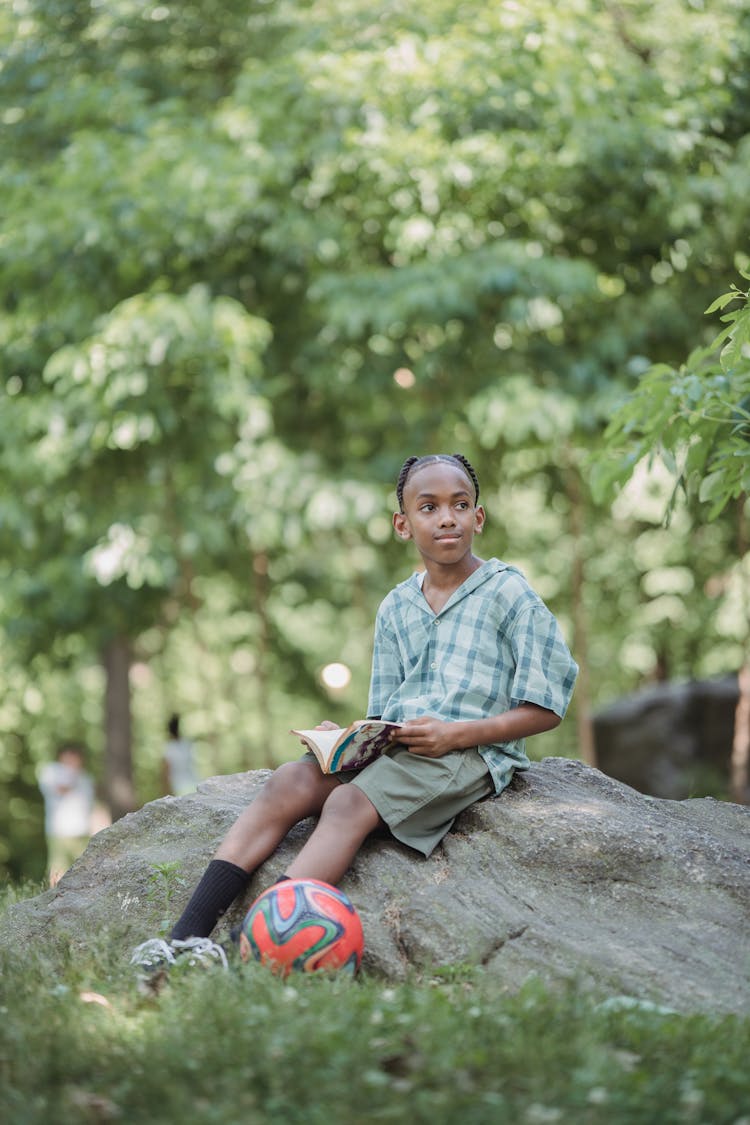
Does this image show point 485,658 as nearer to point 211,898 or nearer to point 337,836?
point 337,836

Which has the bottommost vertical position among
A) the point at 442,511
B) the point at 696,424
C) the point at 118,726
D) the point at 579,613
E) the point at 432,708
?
the point at 118,726

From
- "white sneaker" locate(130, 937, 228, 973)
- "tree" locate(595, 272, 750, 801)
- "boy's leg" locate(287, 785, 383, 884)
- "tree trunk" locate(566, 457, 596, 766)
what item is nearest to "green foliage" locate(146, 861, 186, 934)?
"white sneaker" locate(130, 937, 228, 973)

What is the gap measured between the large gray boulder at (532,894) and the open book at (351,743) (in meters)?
0.33

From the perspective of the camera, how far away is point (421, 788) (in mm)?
4387

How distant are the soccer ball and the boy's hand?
1.95 ft

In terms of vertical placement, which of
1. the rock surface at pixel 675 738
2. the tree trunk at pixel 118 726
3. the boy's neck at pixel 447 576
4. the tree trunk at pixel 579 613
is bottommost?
the rock surface at pixel 675 738

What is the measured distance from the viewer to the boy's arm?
14.2ft

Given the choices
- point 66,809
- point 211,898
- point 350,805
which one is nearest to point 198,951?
point 211,898

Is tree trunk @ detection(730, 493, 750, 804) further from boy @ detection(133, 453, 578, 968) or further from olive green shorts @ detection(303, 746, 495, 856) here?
olive green shorts @ detection(303, 746, 495, 856)

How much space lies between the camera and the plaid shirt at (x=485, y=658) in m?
4.52

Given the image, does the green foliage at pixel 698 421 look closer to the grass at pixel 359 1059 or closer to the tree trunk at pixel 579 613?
the grass at pixel 359 1059

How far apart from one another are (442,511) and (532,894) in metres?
1.32

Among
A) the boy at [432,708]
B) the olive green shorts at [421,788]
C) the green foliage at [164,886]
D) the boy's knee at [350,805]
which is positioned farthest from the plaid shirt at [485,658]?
the green foliage at [164,886]

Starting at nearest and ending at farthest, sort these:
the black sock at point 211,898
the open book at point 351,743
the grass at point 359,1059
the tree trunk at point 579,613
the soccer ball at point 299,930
→ the grass at point 359,1059
the soccer ball at point 299,930
the black sock at point 211,898
the open book at point 351,743
the tree trunk at point 579,613
